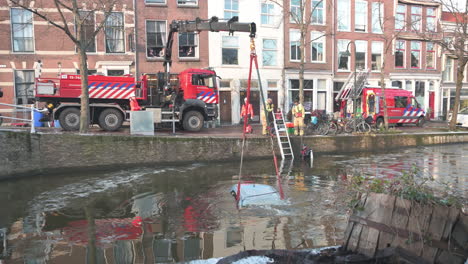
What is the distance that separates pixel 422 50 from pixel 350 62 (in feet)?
22.7

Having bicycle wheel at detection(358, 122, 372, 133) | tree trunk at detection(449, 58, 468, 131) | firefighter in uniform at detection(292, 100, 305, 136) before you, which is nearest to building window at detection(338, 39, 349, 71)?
tree trunk at detection(449, 58, 468, 131)

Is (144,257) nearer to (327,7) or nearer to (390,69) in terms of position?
(327,7)

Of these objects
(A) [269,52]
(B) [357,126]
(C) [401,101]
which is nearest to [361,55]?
(C) [401,101]

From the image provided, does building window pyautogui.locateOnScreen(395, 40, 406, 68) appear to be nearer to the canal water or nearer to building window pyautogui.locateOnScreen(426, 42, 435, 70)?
building window pyautogui.locateOnScreen(426, 42, 435, 70)

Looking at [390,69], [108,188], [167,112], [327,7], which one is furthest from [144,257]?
[390,69]

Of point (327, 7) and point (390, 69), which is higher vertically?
point (327, 7)

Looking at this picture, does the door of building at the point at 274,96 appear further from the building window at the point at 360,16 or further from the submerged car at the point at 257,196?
the submerged car at the point at 257,196

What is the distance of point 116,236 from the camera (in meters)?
5.88

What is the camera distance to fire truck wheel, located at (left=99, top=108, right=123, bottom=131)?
15242 millimetres

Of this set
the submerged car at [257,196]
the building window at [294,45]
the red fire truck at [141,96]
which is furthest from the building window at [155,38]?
the submerged car at [257,196]

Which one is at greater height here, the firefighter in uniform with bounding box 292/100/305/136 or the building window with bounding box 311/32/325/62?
the building window with bounding box 311/32/325/62

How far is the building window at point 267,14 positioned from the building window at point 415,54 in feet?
40.5

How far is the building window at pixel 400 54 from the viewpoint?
2952 cm

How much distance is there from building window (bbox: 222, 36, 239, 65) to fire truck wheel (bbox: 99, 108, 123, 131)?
10286mm
